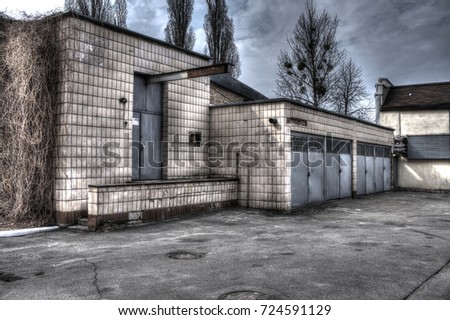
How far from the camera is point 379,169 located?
18.4 metres

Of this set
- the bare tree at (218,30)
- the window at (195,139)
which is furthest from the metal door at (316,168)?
the bare tree at (218,30)

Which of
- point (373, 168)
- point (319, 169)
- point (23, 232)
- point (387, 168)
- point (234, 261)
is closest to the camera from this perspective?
point (234, 261)

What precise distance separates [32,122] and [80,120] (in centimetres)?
106

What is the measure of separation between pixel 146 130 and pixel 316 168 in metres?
5.79

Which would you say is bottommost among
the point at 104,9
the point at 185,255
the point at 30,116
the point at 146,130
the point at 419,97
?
the point at 185,255

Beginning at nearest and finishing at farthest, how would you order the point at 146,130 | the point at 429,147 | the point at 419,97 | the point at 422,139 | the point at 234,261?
1. the point at 234,261
2. the point at 146,130
3. the point at 429,147
4. the point at 422,139
5. the point at 419,97

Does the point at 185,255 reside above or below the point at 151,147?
below

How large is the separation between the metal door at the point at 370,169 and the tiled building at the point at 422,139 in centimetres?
441

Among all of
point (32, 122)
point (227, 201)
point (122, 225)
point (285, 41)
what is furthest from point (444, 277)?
point (285, 41)

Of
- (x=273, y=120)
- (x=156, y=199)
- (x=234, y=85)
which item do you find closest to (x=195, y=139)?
(x=273, y=120)

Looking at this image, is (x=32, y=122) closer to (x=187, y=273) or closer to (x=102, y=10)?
(x=187, y=273)

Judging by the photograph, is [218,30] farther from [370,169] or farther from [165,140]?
[165,140]

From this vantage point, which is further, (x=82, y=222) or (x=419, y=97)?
(x=419, y=97)

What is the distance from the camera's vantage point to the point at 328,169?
13438 mm
